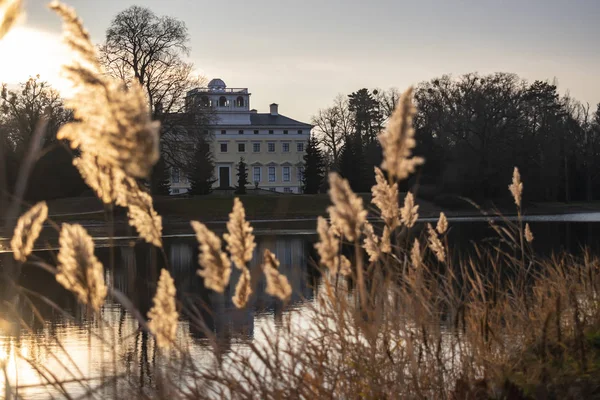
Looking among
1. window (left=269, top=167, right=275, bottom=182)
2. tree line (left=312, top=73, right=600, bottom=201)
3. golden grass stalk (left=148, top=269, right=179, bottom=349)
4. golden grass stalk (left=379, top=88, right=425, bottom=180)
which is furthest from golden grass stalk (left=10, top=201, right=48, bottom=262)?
window (left=269, top=167, right=275, bottom=182)

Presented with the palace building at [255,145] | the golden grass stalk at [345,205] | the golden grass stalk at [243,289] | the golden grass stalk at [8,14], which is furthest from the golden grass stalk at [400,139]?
the palace building at [255,145]

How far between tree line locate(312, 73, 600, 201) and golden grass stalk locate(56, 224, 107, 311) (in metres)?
46.5

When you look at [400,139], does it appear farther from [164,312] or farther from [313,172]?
[313,172]

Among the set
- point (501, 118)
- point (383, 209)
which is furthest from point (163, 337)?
point (501, 118)

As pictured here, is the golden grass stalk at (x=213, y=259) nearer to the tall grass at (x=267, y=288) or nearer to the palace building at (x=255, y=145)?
the tall grass at (x=267, y=288)

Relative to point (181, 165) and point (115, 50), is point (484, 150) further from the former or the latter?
point (115, 50)

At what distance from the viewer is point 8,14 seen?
6.54 feet

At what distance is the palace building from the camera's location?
286 feet

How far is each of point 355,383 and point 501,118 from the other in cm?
5180

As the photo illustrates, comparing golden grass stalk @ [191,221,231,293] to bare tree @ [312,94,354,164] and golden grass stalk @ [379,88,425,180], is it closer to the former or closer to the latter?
golden grass stalk @ [379,88,425,180]

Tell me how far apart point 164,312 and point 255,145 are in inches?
3410

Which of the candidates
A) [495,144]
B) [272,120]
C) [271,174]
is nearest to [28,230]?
[495,144]

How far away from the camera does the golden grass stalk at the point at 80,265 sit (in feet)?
6.89

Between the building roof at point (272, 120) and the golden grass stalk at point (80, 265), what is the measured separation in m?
86.3
